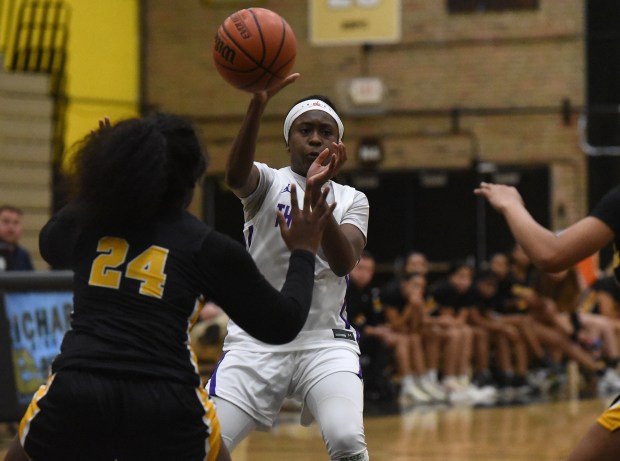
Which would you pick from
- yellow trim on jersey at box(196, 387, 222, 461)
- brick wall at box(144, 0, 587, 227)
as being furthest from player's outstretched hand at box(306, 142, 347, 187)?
brick wall at box(144, 0, 587, 227)

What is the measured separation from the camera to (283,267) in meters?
5.46

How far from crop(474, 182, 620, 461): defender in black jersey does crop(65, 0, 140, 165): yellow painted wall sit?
15165 millimetres

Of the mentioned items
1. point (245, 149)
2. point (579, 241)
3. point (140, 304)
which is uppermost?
point (245, 149)

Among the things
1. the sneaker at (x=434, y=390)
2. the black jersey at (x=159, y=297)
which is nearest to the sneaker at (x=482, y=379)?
the sneaker at (x=434, y=390)

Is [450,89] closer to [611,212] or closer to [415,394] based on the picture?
[415,394]

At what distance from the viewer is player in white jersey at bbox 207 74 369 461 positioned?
5.16 meters

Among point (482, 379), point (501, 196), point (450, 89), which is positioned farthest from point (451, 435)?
point (450, 89)

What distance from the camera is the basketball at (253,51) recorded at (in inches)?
203

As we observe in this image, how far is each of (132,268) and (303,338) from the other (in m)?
1.82

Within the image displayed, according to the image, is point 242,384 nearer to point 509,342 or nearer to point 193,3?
point 509,342

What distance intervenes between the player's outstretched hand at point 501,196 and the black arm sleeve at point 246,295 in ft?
2.99

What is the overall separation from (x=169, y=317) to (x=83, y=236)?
1.13 ft

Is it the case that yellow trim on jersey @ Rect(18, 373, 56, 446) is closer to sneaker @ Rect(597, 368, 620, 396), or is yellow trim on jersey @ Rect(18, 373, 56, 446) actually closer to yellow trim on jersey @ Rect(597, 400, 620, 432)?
yellow trim on jersey @ Rect(597, 400, 620, 432)

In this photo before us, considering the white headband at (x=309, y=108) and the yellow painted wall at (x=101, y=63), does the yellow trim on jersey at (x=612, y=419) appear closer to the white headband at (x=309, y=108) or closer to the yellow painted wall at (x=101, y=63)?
the white headband at (x=309, y=108)
